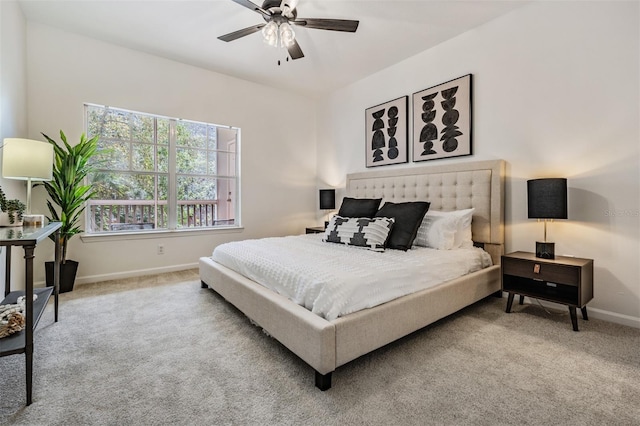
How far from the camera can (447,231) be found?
2.87 meters

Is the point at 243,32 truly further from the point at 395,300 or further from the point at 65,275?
the point at 65,275

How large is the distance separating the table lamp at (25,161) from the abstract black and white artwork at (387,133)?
143 inches

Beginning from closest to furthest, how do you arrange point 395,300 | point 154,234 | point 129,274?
point 395,300 → point 129,274 → point 154,234

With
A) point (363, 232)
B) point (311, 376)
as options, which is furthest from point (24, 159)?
point (363, 232)

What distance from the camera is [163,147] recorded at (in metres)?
4.08

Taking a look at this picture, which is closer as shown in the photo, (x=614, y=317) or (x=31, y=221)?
(x=31, y=221)

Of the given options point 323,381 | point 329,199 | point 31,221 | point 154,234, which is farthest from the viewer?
point 329,199

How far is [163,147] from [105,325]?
A: 259 centimetres

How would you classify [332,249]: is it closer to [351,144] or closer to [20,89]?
[351,144]

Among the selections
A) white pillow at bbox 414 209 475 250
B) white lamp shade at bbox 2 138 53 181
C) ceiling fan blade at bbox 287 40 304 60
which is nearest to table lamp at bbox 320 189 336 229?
white pillow at bbox 414 209 475 250

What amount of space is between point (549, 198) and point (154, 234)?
175 inches

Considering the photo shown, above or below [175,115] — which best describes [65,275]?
below

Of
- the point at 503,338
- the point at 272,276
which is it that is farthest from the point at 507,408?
the point at 272,276

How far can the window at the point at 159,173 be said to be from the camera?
3.67 metres
